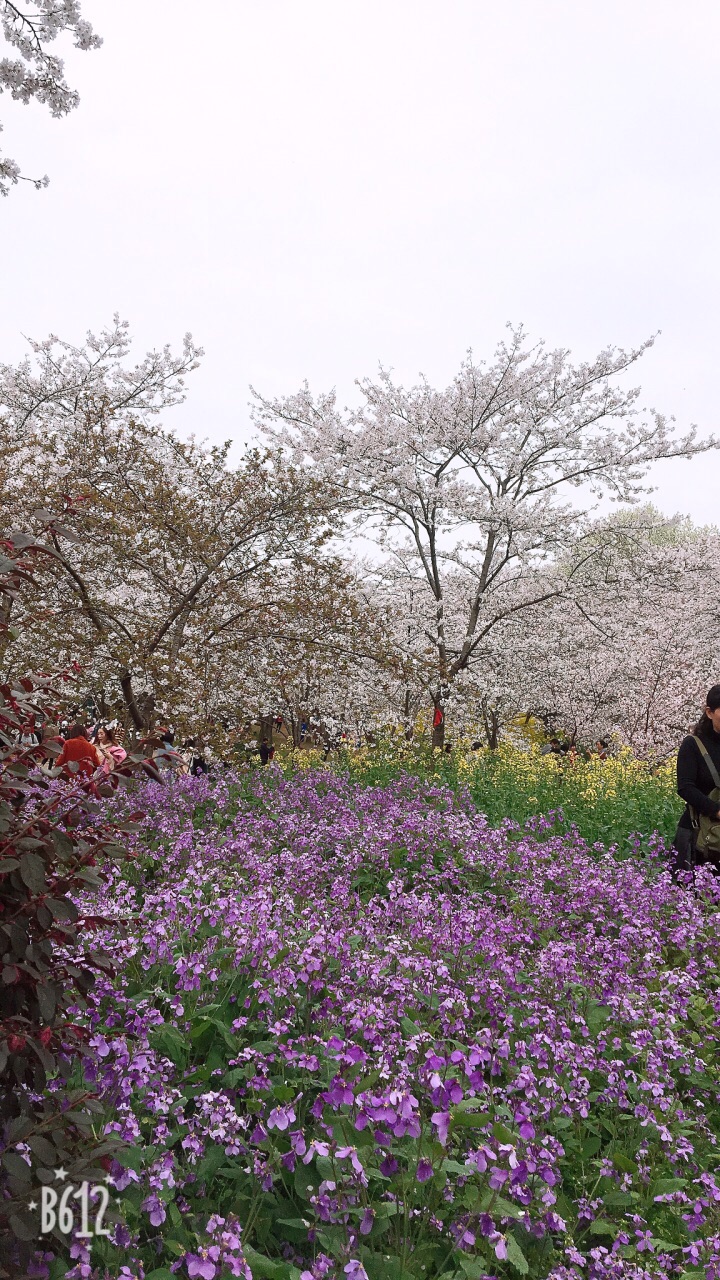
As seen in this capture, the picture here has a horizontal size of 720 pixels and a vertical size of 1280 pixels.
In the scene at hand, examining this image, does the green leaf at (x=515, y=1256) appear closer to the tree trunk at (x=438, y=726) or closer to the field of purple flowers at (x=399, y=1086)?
the field of purple flowers at (x=399, y=1086)

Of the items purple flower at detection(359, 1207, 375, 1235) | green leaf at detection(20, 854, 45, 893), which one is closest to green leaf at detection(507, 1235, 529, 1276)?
purple flower at detection(359, 1207, 375, 1235)

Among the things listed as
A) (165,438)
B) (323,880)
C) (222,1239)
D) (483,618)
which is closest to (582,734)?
(483,618)

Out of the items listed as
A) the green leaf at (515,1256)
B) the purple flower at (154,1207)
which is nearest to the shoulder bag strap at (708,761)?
the green leaf at (515,1256)

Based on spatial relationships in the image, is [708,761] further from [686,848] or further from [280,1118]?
[280,1118]

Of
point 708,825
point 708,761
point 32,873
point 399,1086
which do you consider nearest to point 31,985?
point 32,873

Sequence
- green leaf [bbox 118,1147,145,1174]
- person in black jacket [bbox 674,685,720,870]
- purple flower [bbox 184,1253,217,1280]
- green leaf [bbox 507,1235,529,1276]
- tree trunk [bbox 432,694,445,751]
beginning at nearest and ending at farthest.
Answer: purple flower [bbox 184,1253,217,1280]
green leaf [bbox 507,1235,529,1276]
green leaf [bbox 118,1147,145,1174]
person in black jacket [bbox 674,685,720,870]
tree trunk [bbox 432,694,445,751]

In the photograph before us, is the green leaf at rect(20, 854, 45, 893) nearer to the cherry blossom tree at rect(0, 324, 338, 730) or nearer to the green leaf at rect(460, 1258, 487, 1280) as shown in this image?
the green leaf at rect(460, 1258, 487, 1280)

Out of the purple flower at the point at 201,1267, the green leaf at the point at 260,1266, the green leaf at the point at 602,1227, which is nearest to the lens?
the purple flower at the point at 201,1267

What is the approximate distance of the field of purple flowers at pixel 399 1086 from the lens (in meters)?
2.14

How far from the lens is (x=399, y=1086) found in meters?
2.24

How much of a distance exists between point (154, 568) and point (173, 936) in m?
7.37

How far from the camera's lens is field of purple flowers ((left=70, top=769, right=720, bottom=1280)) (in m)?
2.14

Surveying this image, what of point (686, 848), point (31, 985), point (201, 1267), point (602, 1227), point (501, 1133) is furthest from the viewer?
point (686, 848)

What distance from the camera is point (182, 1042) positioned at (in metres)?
2.79
